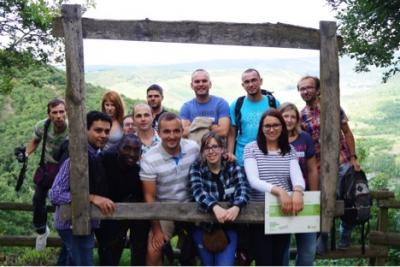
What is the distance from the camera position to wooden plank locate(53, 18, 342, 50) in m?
3.89

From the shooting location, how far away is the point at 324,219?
4.20 metres

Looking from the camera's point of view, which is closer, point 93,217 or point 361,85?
point 93,217

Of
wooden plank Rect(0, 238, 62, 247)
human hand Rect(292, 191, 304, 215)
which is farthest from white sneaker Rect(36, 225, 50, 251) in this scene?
human hand Rect(292, 191, 304, 215)

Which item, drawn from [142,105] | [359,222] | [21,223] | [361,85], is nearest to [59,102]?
[142,105]

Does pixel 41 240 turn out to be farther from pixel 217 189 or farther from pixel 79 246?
pixel 217 189

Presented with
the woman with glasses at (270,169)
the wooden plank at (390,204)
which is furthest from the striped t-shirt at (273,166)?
the wooden plank at (390,204)

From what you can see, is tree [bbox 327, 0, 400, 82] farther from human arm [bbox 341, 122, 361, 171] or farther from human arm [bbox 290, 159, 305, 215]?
human arm [bbox 290, 159, 305, 215]

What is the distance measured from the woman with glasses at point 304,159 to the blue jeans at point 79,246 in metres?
1.64

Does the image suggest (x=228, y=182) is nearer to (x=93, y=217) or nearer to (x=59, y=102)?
(x=93, y=217)

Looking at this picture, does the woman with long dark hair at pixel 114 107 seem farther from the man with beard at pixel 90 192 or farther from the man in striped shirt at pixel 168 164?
the man in striped shirt at pixel 168 164

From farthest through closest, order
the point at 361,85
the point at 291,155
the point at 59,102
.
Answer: the point at 361,85 → the point at 59,102 → the point at 291,155

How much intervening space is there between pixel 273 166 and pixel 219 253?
790mm

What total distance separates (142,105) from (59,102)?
928 mm

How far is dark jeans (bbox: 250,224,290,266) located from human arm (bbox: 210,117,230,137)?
36.6 inches
